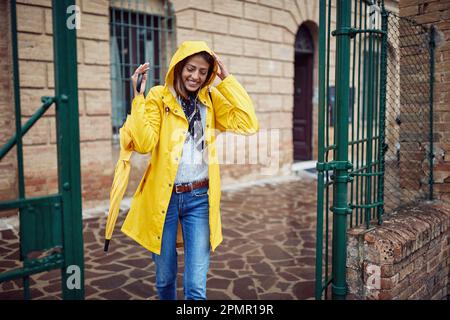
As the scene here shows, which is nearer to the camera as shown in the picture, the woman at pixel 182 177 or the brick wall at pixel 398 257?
the woman at pixel 182 177

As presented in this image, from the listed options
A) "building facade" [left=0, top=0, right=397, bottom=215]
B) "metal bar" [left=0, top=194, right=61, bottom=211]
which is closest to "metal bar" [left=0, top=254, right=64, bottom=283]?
"metal bar" [left=0, top=194, right=61, bottom=211]

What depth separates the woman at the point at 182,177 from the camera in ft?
8.36

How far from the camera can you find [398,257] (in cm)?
299

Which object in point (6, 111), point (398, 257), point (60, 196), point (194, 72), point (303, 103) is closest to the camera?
point (60, 196)

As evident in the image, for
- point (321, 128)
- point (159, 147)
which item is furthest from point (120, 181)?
point (321, 128)

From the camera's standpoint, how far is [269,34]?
9.61 metres

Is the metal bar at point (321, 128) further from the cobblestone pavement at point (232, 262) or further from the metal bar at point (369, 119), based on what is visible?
the cobblestone pavement at point (232, 262)

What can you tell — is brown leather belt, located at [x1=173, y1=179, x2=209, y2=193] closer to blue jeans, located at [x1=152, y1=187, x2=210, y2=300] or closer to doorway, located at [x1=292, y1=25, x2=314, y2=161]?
blue jeans, located at [x1=152, y1=187, x2=210, y2=300]

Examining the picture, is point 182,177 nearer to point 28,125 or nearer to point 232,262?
point 28,125

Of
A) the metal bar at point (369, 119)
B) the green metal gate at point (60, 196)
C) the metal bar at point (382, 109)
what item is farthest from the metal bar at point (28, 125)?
the metal bar at point (382, 109)

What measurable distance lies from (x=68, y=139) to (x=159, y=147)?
87 cm

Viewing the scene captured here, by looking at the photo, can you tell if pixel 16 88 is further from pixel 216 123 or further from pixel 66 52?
pixel 216 123

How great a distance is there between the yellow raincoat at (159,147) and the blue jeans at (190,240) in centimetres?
5

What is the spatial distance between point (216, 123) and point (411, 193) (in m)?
2.28
